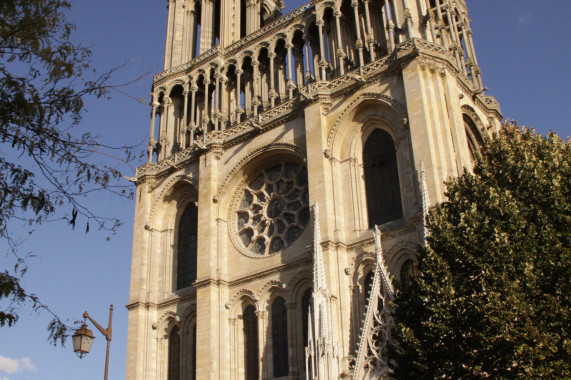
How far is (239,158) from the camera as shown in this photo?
2991 centimetres

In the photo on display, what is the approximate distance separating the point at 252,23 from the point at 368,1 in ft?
32.1

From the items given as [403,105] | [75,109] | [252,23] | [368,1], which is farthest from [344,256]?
[252,23]

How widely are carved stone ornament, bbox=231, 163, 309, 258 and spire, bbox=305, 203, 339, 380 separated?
13.9ft

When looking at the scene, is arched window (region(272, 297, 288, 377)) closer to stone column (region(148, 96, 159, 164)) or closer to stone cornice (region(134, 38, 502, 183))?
stone cornice (region(134, 38, 502, 183))

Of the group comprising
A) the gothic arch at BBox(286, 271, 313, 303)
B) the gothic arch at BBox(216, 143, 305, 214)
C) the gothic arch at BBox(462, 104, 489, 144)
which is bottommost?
the gothic arch at BBox(286, 271, 313, 303)

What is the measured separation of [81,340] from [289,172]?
14672mm

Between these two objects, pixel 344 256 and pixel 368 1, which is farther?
pixel 368 1

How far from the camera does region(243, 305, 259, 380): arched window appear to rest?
26.2 m

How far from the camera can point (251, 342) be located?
26875 mm

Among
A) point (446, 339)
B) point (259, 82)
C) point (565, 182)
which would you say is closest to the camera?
point (446, 339)

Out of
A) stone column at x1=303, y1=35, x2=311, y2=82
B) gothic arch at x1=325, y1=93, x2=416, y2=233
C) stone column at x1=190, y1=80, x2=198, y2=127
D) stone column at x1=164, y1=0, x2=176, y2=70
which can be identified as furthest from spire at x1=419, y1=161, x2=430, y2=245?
stone column at x1=164, y1=0, x2=176, y2=70

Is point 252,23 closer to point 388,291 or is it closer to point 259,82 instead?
point 259,82

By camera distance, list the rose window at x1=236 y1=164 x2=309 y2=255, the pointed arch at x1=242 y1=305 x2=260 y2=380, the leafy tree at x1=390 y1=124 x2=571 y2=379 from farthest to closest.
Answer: the rose window at x1=236 y1=164 x2=309 y2=255 < the pointed arch at x1=242 y1=305 x2=260 y2=380 < the leafy tree at x1=390 y1=124 x2=571 y2=379

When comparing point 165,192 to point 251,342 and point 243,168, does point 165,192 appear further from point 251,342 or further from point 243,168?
point 251,342
